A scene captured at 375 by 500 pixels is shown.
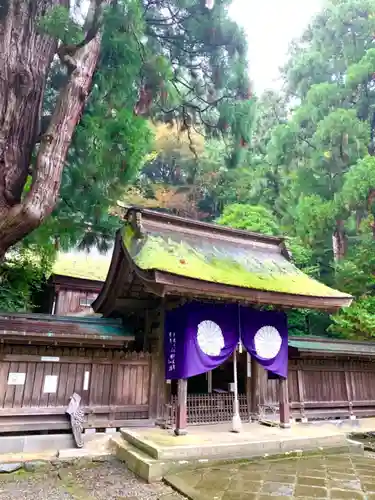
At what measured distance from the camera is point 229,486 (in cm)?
498

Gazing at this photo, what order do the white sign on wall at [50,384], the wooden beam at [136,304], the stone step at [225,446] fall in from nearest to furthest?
the stone step at [225,446]
the white sign on wall at [50,384]
the wooden beam at [136,304]

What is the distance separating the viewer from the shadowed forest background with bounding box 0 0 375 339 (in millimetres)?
8750

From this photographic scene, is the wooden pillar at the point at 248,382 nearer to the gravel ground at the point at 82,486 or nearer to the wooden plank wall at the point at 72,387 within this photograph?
the wooden plank wall at the point at 72,387

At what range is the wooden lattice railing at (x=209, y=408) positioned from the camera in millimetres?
8453

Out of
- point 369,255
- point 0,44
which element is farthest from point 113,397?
point 369,255

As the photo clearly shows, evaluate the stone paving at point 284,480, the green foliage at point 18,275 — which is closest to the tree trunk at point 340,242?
the stone paving at point 284,480

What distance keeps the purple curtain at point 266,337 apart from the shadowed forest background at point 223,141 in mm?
4146

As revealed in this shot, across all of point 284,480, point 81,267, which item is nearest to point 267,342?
point 284,480

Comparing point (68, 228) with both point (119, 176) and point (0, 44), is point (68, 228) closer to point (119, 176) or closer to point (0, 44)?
point (119, 176)

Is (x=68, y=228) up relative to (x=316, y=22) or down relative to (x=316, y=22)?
down

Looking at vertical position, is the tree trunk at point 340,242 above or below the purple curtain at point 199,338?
above

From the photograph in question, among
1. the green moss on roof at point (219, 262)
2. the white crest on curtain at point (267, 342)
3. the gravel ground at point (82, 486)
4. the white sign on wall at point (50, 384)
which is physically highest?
the green moss on roof at point (219, 262)

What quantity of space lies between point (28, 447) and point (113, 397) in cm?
191

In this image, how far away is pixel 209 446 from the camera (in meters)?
6.13
